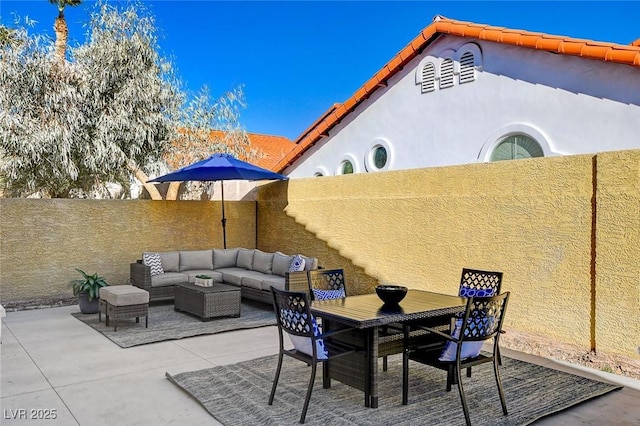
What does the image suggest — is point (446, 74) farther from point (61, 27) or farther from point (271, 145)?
point (271, 145)

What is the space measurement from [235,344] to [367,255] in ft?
10.8

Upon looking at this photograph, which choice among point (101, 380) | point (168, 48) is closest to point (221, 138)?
point (168, 48)

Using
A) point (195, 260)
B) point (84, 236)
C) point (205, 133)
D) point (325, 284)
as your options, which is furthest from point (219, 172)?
point (205, 133)

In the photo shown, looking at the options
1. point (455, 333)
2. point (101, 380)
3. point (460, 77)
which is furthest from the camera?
point (460, 77)

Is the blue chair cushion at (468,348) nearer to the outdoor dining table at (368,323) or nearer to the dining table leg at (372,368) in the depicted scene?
the outdoor dining table at (368,323)

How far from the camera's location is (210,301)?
25.2ft

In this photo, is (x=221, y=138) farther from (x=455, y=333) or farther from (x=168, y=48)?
(x=455, y=333)

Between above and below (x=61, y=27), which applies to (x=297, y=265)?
below

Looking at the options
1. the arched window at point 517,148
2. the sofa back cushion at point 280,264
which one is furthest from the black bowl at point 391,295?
the arched window at point 517,148

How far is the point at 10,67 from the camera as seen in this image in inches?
412

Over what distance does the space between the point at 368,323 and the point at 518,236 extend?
3.43 metres

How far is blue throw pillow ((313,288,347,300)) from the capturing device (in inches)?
219

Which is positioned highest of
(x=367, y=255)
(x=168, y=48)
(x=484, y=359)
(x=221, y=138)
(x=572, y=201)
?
(x=168, y=48)

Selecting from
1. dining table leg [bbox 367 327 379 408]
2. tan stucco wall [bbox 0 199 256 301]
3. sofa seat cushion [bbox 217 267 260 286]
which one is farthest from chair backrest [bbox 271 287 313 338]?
tan stucco wall [bbox 0 199 256 301]
